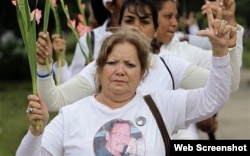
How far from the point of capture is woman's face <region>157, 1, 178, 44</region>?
479 centimetres

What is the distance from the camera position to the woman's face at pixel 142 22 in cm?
435

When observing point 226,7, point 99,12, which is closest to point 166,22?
point 226,7

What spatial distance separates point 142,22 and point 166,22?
469 millimetres

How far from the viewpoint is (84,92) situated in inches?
161

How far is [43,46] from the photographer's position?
3.83 meters

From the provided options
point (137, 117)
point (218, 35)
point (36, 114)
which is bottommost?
point (137, 117)

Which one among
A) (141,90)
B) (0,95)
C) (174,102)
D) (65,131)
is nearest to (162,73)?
(141,90)

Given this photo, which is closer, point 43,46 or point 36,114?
point 36,114

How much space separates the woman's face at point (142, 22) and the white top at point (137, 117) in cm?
80

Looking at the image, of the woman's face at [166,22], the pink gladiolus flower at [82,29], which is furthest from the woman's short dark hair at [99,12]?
the woman's face at [166,22]

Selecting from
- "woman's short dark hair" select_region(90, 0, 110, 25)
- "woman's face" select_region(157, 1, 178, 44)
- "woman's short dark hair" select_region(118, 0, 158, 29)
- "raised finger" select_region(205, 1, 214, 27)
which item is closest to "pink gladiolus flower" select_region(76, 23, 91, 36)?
"woman's short dark hair" select_region(90, 0, 110, 25)

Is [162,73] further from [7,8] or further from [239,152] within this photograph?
[7,8]

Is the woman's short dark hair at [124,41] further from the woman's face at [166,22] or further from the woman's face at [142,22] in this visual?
Answer: the woman's face at [166,22]

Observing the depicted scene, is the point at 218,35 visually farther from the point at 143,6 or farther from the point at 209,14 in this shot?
the point at 143,6
